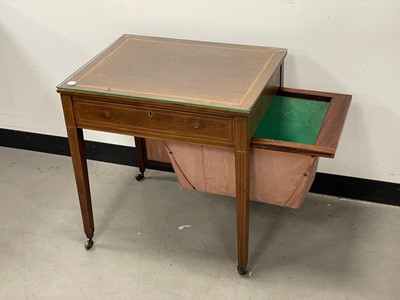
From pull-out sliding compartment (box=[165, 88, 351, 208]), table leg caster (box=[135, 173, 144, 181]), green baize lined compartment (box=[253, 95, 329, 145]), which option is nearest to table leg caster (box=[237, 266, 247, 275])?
pull-out sliding compartment (box=[165, 88, 351, 208])

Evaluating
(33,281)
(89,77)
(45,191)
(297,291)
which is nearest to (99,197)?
(45,191)

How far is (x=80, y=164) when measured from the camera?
199 centimetres

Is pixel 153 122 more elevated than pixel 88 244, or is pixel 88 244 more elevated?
pixel 153 122

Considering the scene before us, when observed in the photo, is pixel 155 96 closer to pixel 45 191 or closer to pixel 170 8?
pixel 170 8

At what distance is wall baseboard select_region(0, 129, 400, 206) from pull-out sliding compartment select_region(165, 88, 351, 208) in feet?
1.30

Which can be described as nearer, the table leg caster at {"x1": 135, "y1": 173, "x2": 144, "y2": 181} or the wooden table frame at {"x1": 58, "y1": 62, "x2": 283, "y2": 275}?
the wooden table frame at {"x1": 58, "y1": 62, "x2": 283, "y2": 275}

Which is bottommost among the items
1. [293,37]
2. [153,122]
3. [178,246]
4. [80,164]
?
[178,246]

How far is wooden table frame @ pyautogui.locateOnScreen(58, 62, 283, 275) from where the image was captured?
5.62 feet

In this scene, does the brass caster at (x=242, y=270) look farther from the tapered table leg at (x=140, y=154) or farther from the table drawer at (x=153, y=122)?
the tapered table leg at (x=140, y=154)

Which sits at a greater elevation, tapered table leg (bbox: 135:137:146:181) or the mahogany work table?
the mahogany work table

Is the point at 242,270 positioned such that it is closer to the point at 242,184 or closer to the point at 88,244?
the point at 242,184

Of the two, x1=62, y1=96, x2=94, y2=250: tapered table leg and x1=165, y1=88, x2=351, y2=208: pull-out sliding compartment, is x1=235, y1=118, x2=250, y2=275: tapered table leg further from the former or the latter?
x1=62, y1=96, x2=94, y2=250: tapered table leg

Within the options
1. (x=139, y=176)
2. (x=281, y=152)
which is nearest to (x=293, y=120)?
(x=281, y=152)

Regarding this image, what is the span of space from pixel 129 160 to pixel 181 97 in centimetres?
96
